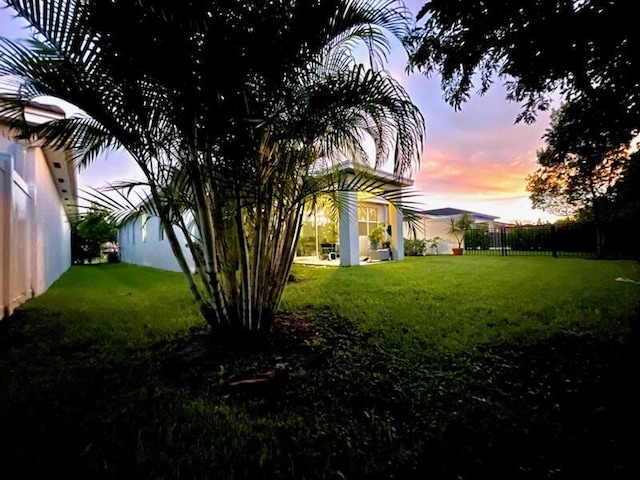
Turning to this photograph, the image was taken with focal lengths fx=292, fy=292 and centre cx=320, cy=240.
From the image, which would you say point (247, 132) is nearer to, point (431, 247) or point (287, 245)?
point (287, 245)

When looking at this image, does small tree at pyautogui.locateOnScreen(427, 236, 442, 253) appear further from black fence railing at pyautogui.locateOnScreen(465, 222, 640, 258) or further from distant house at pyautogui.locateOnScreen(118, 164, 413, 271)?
distant house at pyautogui.locateOnScreen(118, 164, 413, 271)

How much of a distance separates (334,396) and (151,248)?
13.9 metres

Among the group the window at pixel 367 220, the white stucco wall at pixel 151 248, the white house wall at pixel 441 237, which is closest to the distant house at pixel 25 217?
the white stucco wall at pixel 151 248

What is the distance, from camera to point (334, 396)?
226 cm

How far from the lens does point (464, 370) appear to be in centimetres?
262

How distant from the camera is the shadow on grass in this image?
155 cm

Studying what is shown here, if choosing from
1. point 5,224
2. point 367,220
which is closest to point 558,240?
point 367,220

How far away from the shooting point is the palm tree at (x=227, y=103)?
92.7 inches

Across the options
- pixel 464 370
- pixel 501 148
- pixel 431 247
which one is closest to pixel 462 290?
pixel 464 370

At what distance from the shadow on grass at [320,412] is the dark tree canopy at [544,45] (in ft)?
9.24

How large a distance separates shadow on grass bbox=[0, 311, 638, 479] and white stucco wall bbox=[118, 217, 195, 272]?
7258 millimetres

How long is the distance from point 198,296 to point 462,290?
16.7 ft

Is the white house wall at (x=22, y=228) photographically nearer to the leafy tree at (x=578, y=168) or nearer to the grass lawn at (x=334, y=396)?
the grass lawn at (x=334, y=396)

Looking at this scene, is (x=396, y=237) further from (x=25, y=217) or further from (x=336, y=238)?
(x=25, y=217)
